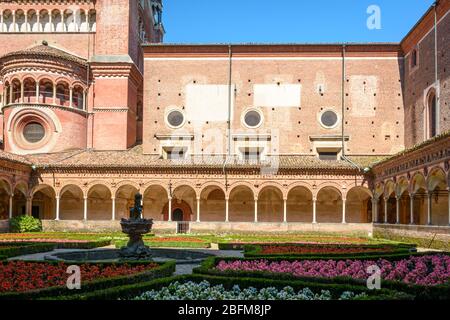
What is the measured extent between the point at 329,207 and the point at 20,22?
26.5 metres

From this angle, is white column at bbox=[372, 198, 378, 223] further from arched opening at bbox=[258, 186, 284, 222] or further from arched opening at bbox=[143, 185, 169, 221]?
arched opening at bbox=[143, 185, 169, 221]

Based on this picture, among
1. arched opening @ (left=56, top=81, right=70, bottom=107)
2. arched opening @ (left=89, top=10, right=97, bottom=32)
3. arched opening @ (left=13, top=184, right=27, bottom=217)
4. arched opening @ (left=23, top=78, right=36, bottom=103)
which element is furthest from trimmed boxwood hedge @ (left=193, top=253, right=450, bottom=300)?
arched opening @ (left=89, top=10, right=97, bottom=32)

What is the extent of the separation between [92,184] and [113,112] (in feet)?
21.4

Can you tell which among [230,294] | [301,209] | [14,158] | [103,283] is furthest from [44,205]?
[230,294]

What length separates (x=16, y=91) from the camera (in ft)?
129

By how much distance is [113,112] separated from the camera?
40.3 meters

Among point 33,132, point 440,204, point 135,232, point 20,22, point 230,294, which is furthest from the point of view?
point 20,22

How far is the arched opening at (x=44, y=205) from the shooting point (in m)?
39.1

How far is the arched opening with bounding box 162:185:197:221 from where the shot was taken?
38.7m

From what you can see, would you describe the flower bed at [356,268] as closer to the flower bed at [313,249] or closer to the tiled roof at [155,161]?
the flower bed at [313,249]

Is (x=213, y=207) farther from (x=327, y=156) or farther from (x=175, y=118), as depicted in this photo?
(x=327, y=156)

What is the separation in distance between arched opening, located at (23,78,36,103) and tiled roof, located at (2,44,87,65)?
79.1 inches
